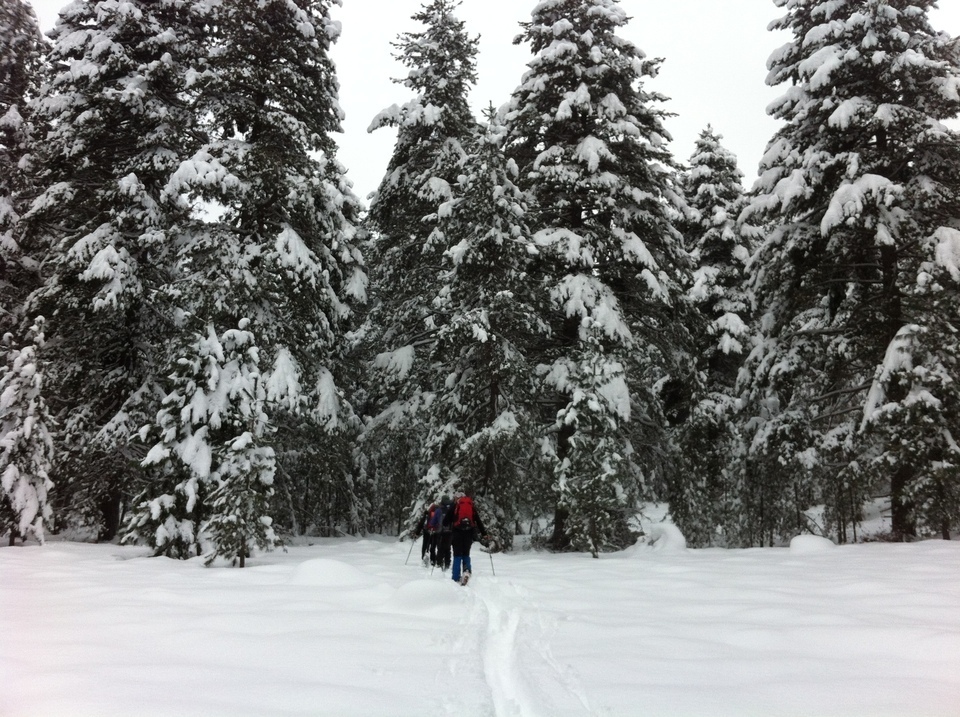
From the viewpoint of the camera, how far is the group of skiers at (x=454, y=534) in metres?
10.6

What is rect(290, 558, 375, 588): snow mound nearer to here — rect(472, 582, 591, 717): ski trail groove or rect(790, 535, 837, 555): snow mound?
rect(472, 582, 591, 717): ski trail groove

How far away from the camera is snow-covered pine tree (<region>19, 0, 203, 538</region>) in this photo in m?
14.2

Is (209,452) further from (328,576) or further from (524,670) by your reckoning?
(524,670)

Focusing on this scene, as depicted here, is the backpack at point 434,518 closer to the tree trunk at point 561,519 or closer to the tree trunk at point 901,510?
the tree trunk at point 561,519

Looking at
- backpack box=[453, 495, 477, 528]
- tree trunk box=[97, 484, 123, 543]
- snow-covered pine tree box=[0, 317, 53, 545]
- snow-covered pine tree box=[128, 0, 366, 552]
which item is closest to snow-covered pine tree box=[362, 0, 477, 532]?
snow-covered pine tree box=[128, 0, 366, 552]

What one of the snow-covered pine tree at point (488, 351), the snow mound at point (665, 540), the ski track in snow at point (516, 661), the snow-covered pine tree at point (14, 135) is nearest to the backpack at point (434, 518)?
the snow-covered pine tree at point (488, 351)

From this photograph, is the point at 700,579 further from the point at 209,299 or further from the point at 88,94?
the point at 88,94

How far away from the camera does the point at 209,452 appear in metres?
11.6

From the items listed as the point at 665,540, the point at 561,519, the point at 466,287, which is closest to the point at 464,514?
the point at 561,519

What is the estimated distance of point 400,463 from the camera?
18.5 metres

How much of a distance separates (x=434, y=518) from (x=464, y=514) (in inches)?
63.2

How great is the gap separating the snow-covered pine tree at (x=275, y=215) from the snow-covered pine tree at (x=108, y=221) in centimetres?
118

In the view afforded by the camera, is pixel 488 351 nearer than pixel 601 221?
Yes

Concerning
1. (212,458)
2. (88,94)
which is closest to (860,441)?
(212,458)
